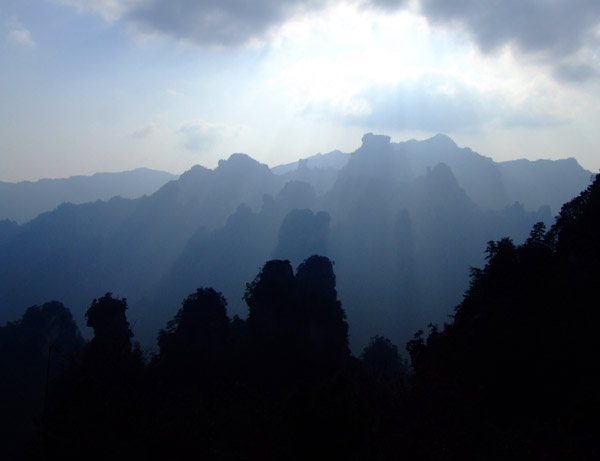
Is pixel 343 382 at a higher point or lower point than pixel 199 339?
A: lower

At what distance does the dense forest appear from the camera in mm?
17031

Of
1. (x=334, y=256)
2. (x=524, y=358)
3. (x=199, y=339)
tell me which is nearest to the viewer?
(x=524, y=358)

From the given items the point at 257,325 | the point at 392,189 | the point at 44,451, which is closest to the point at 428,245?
the point at 392,189

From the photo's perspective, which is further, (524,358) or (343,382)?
(524,358)

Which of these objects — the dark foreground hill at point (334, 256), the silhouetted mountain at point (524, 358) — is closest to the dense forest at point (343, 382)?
the silhouetted mountain at point (524, 358)

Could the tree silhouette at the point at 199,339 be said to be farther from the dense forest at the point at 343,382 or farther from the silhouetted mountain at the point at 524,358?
the silhouetted mountain at the point at 524,358

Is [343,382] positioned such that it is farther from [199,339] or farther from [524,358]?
[199,339]

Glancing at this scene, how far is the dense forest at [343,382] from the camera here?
1703 centimetres

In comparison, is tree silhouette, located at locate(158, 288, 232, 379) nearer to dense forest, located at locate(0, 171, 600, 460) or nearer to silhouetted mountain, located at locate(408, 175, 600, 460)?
dense forest, located at locate(0, 171, 600, 460)

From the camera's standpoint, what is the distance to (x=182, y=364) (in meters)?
46.9

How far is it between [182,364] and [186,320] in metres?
4.24

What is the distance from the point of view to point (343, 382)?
51.3ft

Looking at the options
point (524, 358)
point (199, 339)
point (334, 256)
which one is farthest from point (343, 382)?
point (334, 256)

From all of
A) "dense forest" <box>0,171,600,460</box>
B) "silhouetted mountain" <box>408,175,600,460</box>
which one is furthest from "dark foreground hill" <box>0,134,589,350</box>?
"silhouetted mountain" <box>408,175,600,460</box>
